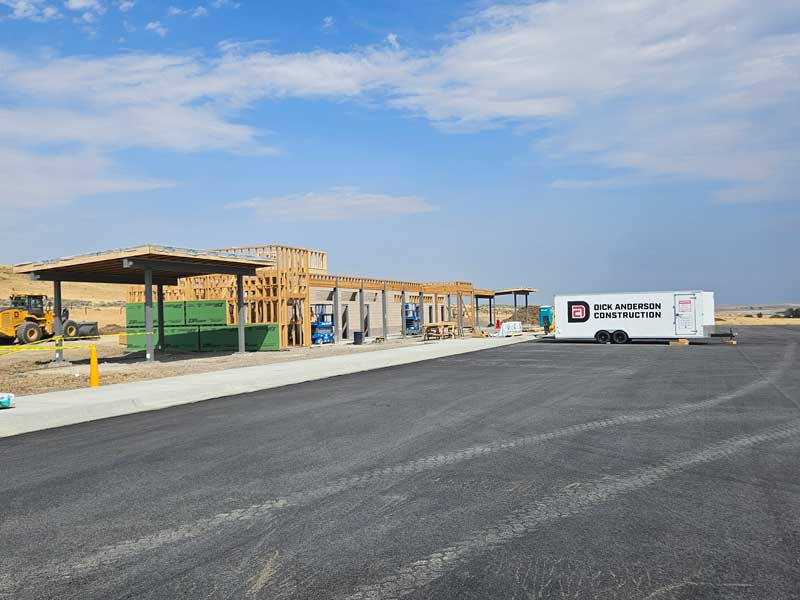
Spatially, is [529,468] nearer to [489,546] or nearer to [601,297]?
[489,546]

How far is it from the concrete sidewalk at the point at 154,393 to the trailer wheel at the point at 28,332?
2090 cm

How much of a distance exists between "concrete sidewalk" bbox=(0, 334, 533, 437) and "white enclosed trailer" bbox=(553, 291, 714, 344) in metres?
13.6

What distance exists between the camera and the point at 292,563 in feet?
15.6

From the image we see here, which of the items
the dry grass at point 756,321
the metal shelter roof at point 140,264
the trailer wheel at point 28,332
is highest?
the metal shelter roof at point 140,264

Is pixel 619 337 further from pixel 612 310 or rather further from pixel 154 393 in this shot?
pixel 154 393

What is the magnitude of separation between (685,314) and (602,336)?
156 inches

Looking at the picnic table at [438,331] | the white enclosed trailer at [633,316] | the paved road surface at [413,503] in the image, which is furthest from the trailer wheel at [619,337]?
the paved road surface at [413,503]

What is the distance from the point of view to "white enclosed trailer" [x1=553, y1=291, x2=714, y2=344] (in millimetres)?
31406

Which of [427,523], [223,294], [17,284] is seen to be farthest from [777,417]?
[17,284]

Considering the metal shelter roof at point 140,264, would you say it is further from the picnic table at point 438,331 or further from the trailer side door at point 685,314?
the trailer side door at point 685,314

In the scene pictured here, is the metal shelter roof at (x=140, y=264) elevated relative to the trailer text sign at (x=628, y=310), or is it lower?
elevated

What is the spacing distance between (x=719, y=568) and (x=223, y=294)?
30.8 metres

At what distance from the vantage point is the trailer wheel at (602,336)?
33469mm

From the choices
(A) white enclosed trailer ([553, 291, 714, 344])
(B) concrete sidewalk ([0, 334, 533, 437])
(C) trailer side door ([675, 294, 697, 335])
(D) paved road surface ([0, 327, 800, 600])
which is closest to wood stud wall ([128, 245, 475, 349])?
(B) concrete sidewalk ([0, 334, 533, 437])
